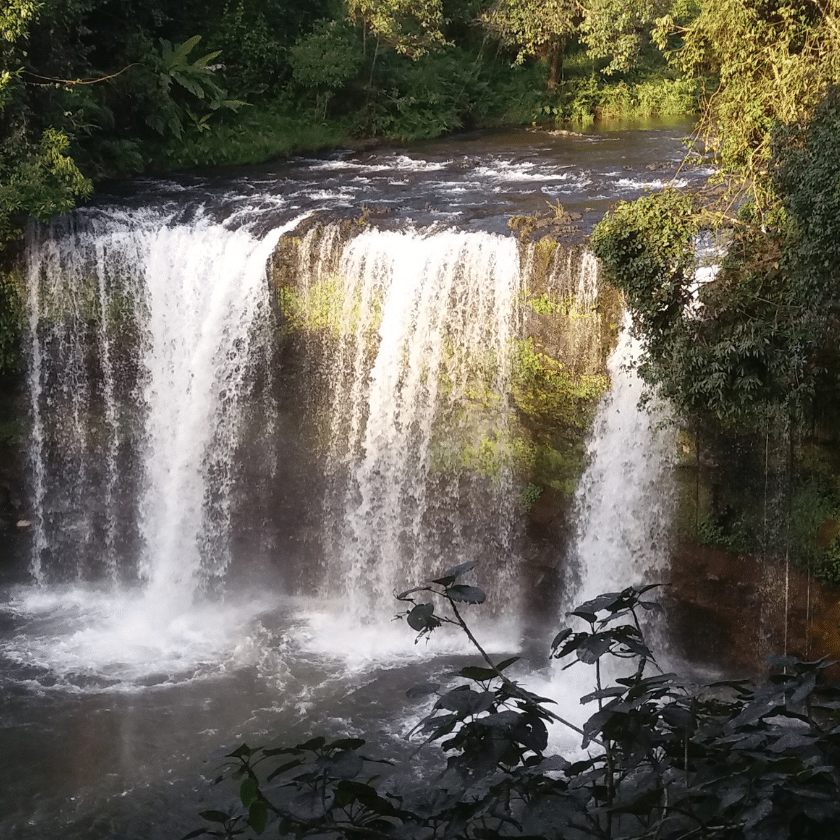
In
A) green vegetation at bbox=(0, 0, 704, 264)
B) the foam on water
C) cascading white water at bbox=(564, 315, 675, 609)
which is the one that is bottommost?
the foam on water

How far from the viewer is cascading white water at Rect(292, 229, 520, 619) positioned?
1309 cm

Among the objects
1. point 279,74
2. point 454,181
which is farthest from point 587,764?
point 279,74

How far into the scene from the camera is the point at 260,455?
579 inches

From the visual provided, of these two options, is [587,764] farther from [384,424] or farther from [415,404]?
[384,424]

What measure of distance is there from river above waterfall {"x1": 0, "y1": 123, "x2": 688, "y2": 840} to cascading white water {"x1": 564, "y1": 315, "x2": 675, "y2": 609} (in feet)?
0.41

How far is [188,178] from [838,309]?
40.7ft

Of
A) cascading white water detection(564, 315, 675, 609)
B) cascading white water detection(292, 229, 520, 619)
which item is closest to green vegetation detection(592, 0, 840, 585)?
cascading white water detection(564, 315, 675, 609)

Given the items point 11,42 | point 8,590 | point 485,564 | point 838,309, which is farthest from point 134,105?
point 838,309

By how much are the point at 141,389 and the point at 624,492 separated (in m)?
7.19

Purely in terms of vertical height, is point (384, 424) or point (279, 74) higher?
point (279, 74)

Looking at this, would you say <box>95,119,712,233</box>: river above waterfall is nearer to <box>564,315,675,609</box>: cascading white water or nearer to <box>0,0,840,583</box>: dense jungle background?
<box>0,0,840,583</box>: dense jungle background

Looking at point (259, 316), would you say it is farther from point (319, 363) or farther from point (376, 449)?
point (376, 449)

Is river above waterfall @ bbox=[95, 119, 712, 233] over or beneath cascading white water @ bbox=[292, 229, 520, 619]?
above

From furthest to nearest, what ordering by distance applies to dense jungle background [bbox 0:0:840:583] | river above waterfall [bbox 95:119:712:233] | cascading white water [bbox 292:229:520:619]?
river above waterfall [bbox 95:119:712:233] < cascading white water [bbox 292:229:520:619] < dense jungle background [bbox 0:0:840:583]
